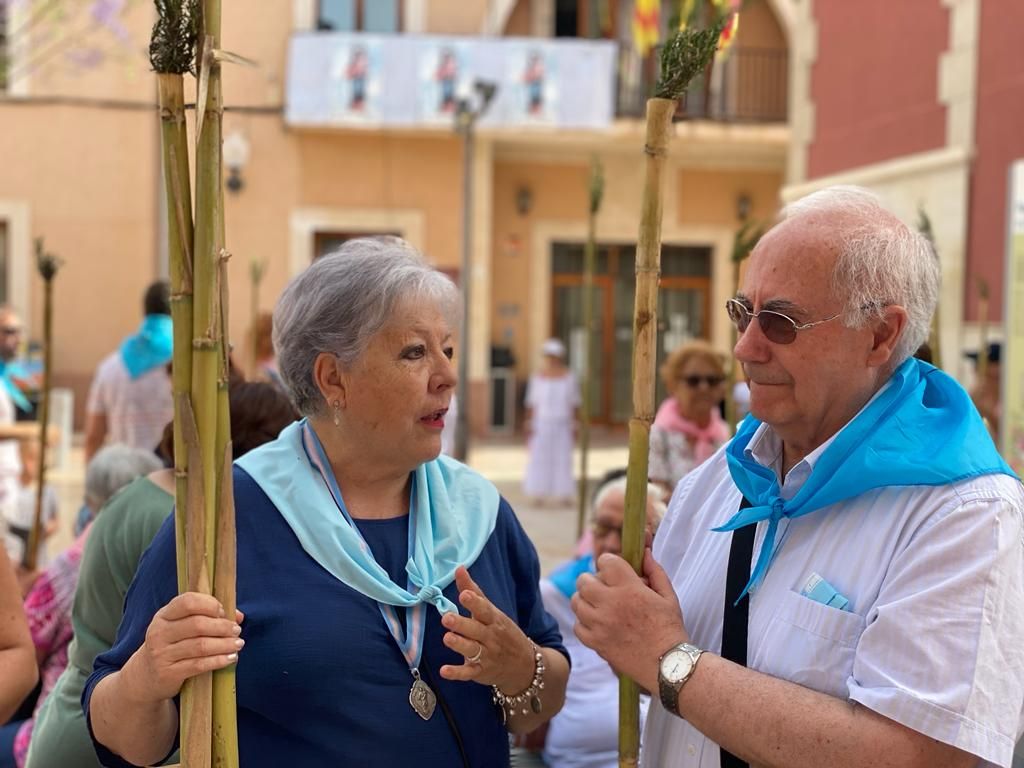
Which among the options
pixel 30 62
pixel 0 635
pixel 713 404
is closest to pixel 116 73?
pixel 30 62

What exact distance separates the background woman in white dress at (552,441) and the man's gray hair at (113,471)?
342 inches

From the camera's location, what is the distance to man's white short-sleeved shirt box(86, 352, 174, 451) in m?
6.55

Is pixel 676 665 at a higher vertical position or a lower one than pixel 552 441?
higher

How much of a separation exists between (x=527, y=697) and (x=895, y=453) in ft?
2.79

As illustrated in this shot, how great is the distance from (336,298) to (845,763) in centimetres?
118

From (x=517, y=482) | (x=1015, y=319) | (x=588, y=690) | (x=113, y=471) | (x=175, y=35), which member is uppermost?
(x=175, y=35)

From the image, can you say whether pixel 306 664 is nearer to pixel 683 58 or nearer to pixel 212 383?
pixel 212 383

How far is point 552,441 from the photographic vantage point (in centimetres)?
1276

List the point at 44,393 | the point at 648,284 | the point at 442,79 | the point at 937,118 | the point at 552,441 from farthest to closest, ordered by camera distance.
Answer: the point at 442,79, the point at 552,441, the point at 937,118, the point at 44,393, the point at 648,284

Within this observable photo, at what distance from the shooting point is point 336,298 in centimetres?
231

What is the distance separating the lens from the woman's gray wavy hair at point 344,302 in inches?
90.9

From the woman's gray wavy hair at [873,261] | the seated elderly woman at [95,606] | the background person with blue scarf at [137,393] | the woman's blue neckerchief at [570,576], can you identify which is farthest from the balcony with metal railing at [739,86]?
the woman's gray wavy hair at [873,261]

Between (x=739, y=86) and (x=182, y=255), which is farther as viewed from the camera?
(x=739, y=86)

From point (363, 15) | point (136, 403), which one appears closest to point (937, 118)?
point (136, 403)
